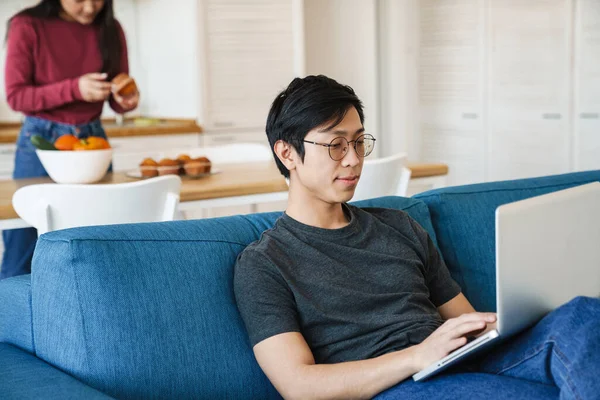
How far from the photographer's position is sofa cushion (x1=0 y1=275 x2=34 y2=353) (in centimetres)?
181

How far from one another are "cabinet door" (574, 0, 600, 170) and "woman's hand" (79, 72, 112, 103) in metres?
3.18

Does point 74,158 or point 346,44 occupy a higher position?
point 346,44

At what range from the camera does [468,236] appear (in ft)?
8.05

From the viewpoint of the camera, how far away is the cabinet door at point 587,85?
17.7 feet

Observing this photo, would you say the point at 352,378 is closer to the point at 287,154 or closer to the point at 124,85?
the point at 287,154

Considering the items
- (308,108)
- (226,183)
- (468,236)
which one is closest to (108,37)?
(226,183)

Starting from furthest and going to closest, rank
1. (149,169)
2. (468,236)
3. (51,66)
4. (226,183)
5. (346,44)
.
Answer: (346,44), (51,66), (149,169), (226,183), (468,236)

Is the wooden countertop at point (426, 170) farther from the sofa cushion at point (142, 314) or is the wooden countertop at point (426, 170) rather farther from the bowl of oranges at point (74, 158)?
the sofa cushion at point (142, 314)

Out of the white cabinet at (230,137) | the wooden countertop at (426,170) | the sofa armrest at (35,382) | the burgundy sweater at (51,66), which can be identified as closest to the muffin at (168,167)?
the burgundy sweater at (51,66)

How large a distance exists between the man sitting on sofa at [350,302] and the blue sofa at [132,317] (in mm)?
83

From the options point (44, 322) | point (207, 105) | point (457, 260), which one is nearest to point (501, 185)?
point (457, 260)

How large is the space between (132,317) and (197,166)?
1744 millimetres

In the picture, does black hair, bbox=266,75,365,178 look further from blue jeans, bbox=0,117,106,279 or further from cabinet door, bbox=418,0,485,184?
cabinet door, bbox=418,0,485,184

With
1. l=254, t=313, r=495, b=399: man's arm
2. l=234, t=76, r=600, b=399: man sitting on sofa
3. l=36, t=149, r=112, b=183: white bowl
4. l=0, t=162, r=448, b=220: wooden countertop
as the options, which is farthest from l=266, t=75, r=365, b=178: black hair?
l=36, t=149, r=112, b=183: white bowl
